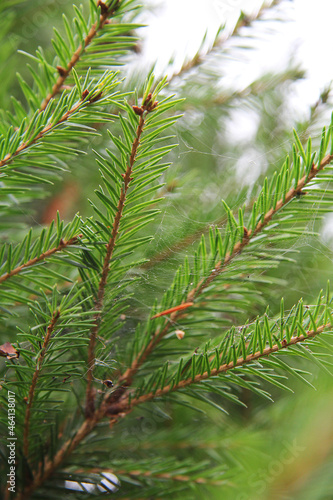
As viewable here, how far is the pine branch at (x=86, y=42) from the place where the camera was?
43cm

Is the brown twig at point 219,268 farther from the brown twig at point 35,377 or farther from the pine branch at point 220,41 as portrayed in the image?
the pine branch at point 220,41

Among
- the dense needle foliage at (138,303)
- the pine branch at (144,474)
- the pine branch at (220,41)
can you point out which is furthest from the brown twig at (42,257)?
the pine branch at (220,41)

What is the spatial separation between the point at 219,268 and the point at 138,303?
140 millimetres

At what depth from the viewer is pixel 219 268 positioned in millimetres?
451

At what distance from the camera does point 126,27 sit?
1.50 ft

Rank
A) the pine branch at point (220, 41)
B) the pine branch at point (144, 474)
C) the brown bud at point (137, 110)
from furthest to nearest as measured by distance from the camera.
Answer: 1. the pine branch at point (220, 41)
2. the pine branch at point (144, 474)
3. the brown bud at point (137, 110)

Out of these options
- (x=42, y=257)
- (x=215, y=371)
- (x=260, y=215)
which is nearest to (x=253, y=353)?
(x=215, y=371)

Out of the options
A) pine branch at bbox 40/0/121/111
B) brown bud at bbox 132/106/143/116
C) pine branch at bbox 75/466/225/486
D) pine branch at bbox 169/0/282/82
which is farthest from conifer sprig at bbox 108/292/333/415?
pine branch at bbox 169/0/282/82

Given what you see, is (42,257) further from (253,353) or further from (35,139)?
(253,353)

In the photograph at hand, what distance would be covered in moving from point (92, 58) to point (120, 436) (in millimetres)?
551

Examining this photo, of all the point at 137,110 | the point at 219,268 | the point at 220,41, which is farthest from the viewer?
the point at 220,41

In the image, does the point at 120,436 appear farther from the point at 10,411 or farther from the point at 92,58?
the point at 92,58

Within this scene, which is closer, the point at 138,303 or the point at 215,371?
the point at 215,371

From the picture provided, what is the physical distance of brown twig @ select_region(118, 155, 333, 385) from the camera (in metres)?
0.41
